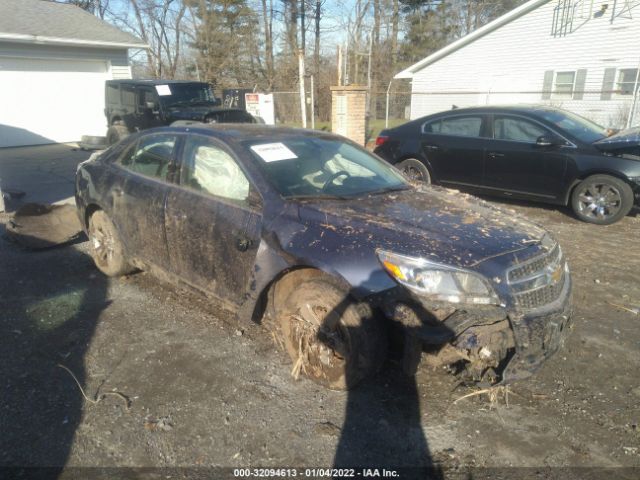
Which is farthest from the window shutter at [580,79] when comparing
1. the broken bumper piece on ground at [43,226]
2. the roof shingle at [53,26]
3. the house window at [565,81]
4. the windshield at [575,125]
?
the broken bumper piece on ground at [43,226]

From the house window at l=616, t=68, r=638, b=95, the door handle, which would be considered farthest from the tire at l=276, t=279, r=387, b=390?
the house window at l=616, t=68, r=638, b=95

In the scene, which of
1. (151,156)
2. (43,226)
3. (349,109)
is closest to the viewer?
(151,156)

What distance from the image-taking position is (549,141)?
6609 mm

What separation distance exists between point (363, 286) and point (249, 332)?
144cm

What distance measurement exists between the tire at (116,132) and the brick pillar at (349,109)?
18.6 ft

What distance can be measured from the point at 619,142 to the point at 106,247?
654 centimetres

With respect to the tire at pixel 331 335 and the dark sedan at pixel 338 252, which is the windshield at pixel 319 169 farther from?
the tire at pixel 331 335

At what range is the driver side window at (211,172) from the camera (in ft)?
10.9

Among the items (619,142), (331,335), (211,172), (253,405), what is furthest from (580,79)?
(253,405)

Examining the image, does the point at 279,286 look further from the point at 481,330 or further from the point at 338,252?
the point at 481,330

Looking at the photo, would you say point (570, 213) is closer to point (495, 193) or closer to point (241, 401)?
point (495, 193)

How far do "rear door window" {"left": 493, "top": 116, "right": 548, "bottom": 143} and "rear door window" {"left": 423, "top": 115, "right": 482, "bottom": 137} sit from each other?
0.30 metres

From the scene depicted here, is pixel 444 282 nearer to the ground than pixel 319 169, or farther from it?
nearer to the ground

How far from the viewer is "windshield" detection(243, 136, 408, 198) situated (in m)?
3.29
